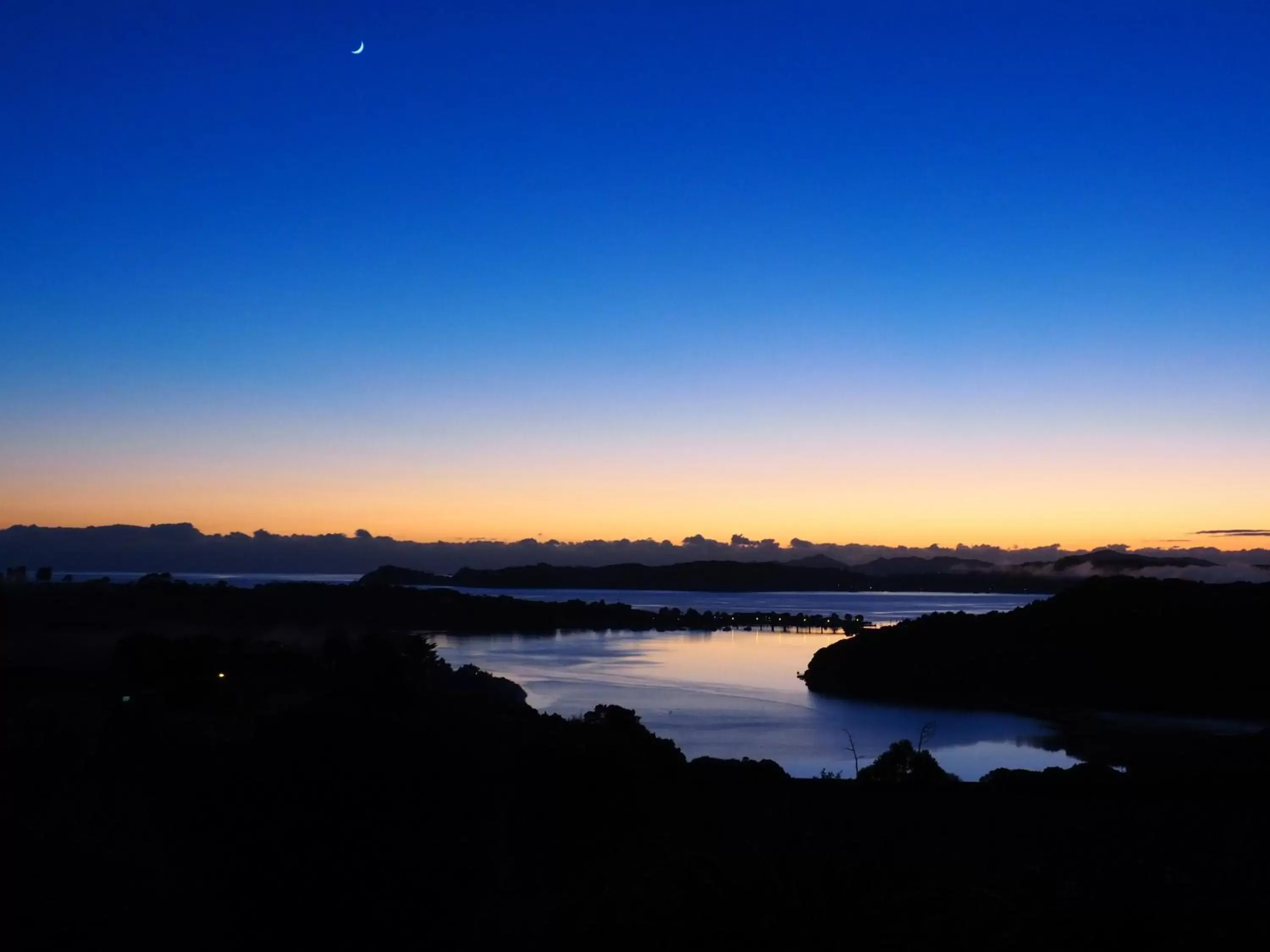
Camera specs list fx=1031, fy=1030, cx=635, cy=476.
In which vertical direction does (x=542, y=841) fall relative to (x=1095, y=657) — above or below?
above

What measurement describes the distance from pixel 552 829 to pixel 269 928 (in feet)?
12.2

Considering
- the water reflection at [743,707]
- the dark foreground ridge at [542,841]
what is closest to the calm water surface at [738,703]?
the water reflection at [743,707]

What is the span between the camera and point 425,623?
2557 inches

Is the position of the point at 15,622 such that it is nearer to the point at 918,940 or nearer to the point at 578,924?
the point at 578,924

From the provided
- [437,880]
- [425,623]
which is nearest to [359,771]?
[437,880]

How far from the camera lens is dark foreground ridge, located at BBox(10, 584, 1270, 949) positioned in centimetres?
542

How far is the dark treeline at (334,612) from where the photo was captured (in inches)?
843

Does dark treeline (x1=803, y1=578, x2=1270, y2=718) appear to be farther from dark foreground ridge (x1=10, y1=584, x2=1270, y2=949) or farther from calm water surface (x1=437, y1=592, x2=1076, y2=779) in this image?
dark foreground ridge (x1=10, y1=584, x2=1270, y2=949)

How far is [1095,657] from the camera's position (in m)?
35.6

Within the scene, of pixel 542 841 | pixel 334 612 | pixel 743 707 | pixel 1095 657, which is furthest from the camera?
pixel 334 612

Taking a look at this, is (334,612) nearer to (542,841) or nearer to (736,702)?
(736,702)

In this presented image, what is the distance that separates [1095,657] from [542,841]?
102ft

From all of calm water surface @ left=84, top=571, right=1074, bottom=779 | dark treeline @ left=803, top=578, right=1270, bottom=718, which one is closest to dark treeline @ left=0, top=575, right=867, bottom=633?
calm water surface @ left=84, top=571, right=1074, bottom=779

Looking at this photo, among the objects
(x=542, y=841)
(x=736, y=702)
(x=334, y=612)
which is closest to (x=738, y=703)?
(x=736, y=702)
